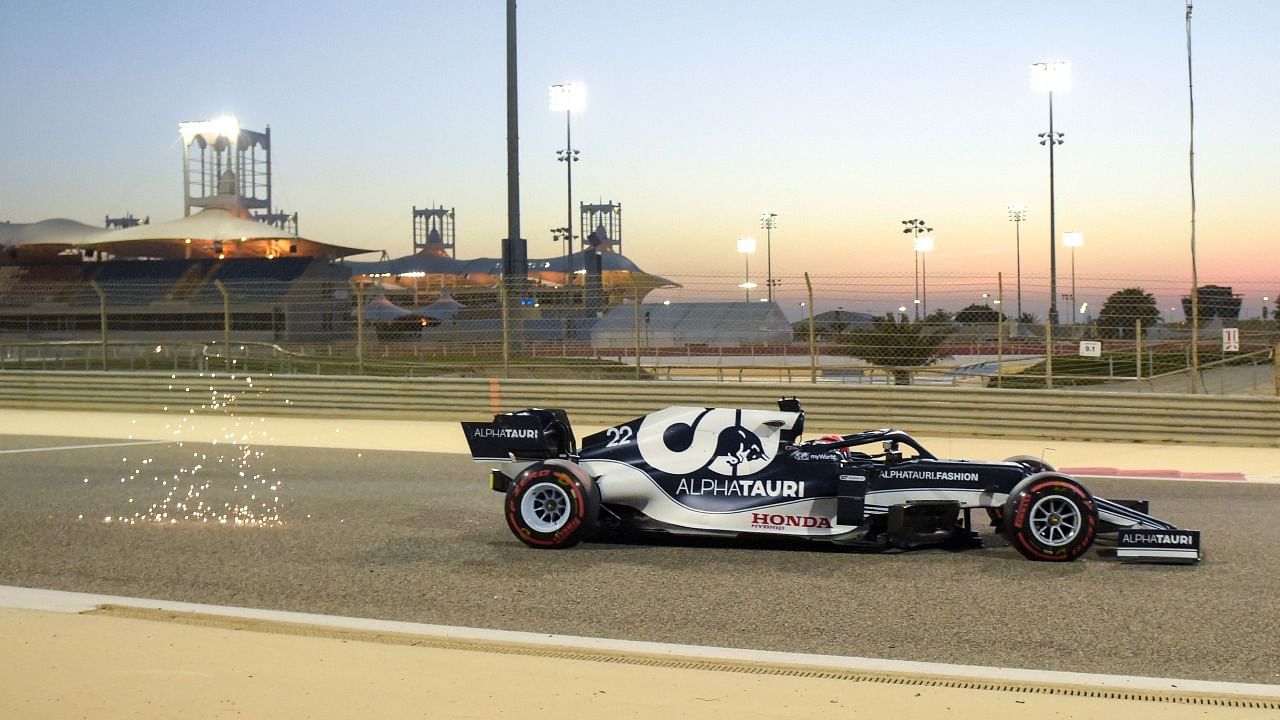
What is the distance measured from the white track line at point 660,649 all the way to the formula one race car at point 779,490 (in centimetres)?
215

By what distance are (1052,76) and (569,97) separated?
16.5 meters

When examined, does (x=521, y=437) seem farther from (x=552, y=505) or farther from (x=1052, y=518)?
(x=1052, y=518)

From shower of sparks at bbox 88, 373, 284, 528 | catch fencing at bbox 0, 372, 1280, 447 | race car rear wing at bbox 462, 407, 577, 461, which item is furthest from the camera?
catch fencing at bbox 0, 372, 1280, 447

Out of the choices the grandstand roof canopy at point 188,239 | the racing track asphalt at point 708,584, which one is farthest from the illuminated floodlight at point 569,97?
the grandstand roof canopy at point 188,239

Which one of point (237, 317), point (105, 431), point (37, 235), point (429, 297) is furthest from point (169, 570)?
point (37, 235)

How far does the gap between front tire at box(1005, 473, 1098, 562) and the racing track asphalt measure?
12 centimetres

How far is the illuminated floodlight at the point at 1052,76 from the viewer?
42.5m

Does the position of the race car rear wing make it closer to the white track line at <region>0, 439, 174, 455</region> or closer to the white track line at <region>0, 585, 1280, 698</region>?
the white track line at <region>0, 585, 1280, 698</region>

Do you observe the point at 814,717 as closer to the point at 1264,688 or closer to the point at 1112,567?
the point at 1264,688

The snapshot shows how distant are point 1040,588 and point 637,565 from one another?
2355 mm

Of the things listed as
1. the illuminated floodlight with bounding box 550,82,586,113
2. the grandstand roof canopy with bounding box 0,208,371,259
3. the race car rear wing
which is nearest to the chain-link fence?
the race car rear wing

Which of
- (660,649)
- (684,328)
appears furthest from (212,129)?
(660,649)

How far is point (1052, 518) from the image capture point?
7.66 metres

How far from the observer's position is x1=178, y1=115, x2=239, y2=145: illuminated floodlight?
9312cm
